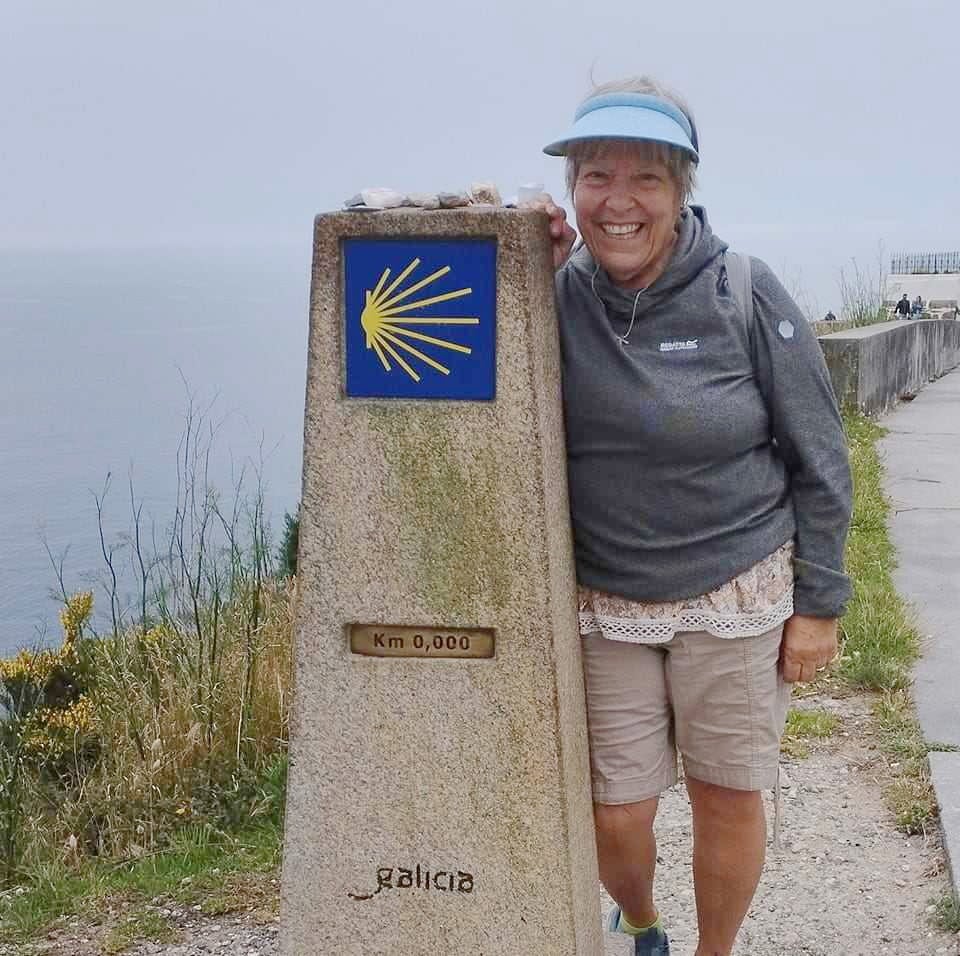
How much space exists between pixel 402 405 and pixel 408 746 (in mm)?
699

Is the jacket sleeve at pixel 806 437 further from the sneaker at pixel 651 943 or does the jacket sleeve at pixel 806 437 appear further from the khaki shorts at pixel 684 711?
the sneaker at pixel 651 943

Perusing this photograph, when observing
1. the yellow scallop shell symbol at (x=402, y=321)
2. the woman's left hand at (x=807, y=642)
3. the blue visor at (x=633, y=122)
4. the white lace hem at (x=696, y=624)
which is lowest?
the woman's left hand at (x=807, y=642)

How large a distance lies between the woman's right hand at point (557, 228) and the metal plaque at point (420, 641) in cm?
78

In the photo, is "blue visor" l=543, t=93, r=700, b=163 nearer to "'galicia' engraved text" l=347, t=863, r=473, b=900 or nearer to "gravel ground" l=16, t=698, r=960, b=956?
"'galicia' engraved text" l=347, t=863, r=473, b=900

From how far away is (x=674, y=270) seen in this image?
8.52 feet

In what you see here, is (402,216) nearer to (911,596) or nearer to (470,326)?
(470,326)

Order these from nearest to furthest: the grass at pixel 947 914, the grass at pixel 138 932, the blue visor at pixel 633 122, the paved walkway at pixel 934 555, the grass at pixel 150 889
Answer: the blue visor at pixel 633 122 < the grass at pixel 947 914 < the grass at pixel 138 932 < the grass at pixel 150 889 < the paved walkway at pixel 934 555

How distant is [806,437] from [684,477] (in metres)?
0.27

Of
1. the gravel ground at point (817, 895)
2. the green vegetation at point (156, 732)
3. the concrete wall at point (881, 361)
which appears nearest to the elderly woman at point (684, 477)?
the gravel ground at point (817, 895)

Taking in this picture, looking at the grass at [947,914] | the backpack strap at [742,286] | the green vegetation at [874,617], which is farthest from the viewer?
the green vegetation at [874,617]

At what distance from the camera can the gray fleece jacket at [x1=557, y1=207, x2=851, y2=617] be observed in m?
2.59

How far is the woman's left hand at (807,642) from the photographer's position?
9.05 ft

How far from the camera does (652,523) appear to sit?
266cm

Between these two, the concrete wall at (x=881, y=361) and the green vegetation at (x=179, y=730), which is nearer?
the green vegetation at (x=179, y=730)
